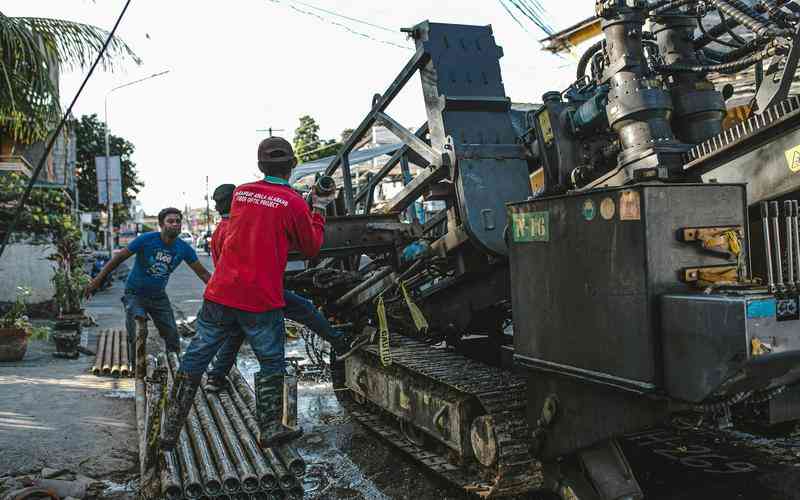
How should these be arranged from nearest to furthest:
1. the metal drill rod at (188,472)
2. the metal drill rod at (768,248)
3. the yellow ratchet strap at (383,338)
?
the metal drill rod at (768,248)
the metal drill rod at (188,472)
the yellow ratchet strap at (383,338)

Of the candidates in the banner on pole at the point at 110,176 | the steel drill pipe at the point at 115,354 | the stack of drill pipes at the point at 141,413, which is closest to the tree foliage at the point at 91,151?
the banner on pole at the point at 110,176

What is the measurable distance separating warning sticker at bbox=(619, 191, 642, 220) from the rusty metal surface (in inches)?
55.9

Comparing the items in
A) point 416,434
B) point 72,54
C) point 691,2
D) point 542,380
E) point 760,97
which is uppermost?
point 72,54

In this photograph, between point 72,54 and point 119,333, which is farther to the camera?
point 119,333

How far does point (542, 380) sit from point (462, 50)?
2.68m

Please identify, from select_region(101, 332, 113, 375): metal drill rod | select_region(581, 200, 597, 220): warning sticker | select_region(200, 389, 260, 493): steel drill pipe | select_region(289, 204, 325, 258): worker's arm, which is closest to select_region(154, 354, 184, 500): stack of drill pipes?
select_region(200, 389, 260, 493): steel drill pipe

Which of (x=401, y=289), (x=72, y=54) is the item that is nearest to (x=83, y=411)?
(x=401, y=289)

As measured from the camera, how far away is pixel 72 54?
26.2 feet

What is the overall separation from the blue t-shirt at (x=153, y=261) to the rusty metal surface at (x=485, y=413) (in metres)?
2.58

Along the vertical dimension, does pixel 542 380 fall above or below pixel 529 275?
below

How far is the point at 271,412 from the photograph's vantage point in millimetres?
4359

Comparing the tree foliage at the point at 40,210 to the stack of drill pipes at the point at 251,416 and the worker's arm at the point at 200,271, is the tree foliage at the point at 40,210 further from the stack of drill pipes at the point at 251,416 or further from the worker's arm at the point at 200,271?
the stack of drill pipes at the point at 251,416

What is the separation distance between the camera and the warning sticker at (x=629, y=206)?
9.62ft

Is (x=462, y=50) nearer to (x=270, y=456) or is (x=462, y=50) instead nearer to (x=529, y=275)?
(x=529, y=275)
